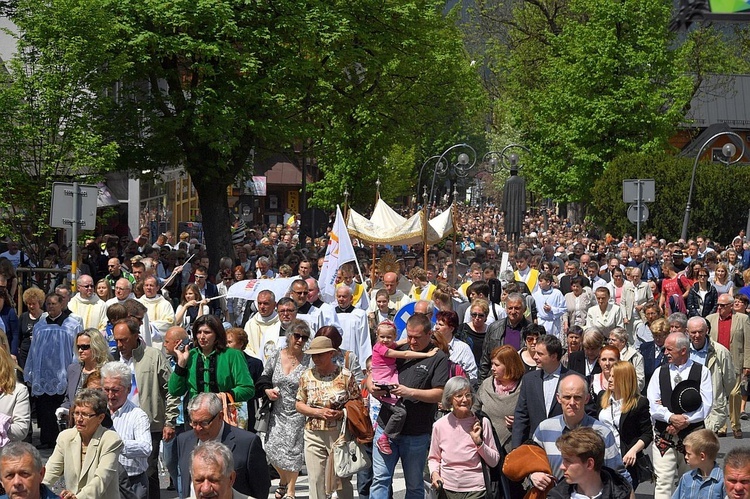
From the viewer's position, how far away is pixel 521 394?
8.84 metres

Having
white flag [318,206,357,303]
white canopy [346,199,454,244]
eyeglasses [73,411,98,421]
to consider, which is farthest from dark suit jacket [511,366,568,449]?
white canopy [346,199,454,244]

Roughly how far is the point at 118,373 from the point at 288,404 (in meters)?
2.30

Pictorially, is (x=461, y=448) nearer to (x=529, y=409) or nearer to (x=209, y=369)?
(x=529, y=409)

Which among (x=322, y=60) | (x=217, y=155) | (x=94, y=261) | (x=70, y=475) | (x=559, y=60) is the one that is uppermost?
(x=559, y=60)

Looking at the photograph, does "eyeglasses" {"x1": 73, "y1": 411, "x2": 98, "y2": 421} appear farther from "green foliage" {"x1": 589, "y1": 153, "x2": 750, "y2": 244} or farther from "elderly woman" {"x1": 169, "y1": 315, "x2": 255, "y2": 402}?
"green foliage" {"x1": 589, "y1": 153, "x2": 750, "y2": 244}

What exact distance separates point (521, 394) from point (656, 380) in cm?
161

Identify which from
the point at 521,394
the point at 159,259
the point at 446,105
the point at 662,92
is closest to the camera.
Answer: the point at 521,394

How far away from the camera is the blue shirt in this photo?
700 cm

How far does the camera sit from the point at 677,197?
4553cm

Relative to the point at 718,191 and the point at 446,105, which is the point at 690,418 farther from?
the point at 718,191

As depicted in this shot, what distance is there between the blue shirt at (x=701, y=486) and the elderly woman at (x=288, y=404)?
12.4ft

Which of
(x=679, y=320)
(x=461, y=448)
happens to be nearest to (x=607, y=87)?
(x=679, y=320)

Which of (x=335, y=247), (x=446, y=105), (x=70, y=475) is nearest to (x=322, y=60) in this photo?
(x=446, y=105)

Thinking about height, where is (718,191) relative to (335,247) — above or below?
above
